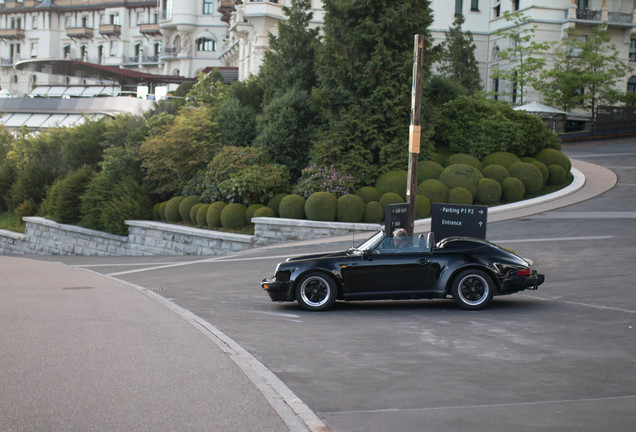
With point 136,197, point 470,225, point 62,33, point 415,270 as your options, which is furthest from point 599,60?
point 62,33

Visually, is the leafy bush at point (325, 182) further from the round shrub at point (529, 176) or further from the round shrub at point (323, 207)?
the round shrub at point (529, 176)

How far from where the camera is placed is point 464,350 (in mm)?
7855

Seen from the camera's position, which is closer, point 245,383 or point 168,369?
point 245,383

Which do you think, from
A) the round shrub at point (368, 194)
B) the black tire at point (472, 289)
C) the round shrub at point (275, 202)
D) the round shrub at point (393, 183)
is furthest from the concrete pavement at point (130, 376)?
the round shrub at point (275, 202)

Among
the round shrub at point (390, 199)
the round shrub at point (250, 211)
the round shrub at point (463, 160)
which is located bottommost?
the round shrub at point (250, 211)

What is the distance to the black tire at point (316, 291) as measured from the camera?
11453 millimetres

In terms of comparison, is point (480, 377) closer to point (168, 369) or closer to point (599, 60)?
point (168, 369)

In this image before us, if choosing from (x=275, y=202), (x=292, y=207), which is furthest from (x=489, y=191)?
(x=275, y=202)

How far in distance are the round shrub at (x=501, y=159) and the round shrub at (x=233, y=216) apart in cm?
969

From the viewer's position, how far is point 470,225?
46.4ft

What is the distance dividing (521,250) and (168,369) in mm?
12434

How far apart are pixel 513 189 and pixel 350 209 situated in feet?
20.4

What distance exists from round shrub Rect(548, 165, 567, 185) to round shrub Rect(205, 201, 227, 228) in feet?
42.5

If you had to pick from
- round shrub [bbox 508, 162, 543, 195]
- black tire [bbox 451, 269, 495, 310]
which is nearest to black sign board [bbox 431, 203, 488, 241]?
black tire [bbox 451, 269, 495, 310]
